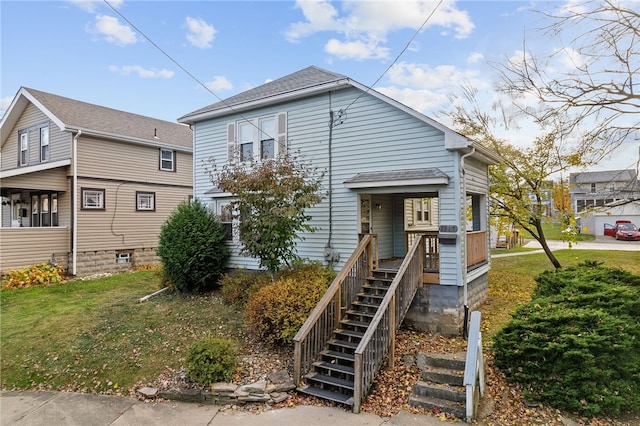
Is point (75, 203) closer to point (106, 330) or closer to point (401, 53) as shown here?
point (106, 330)

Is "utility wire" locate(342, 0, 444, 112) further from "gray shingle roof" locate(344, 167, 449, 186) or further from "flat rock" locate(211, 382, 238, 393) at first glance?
"flat rock" locate(211, 382, 238, 393)

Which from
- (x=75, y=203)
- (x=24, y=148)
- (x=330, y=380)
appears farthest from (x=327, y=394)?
(x=24, y=148)

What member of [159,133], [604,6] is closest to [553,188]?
[604,6]

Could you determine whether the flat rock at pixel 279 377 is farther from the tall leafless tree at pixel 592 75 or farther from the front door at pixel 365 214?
the tall leafless tree at pixel 592 75

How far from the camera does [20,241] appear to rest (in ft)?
45.1

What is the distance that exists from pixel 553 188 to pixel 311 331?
40.7ft

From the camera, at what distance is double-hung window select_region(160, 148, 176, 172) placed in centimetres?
1834

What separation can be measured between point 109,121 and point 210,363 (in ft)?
50.9

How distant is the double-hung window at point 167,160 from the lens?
18.3 metres

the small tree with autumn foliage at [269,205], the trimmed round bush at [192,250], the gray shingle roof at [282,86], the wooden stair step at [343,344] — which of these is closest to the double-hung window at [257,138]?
the gray shingle roof at [282,86]

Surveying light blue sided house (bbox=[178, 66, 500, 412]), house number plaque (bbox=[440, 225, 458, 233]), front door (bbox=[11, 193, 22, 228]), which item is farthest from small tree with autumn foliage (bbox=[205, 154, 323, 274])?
front door (bbox=[11, 193, 22, 228])

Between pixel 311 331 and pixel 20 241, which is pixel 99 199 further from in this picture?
pixel 311 331

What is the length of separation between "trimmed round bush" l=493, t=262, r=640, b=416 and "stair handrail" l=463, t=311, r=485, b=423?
0.73 m

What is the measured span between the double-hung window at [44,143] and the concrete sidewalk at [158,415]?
13684 millimetres
